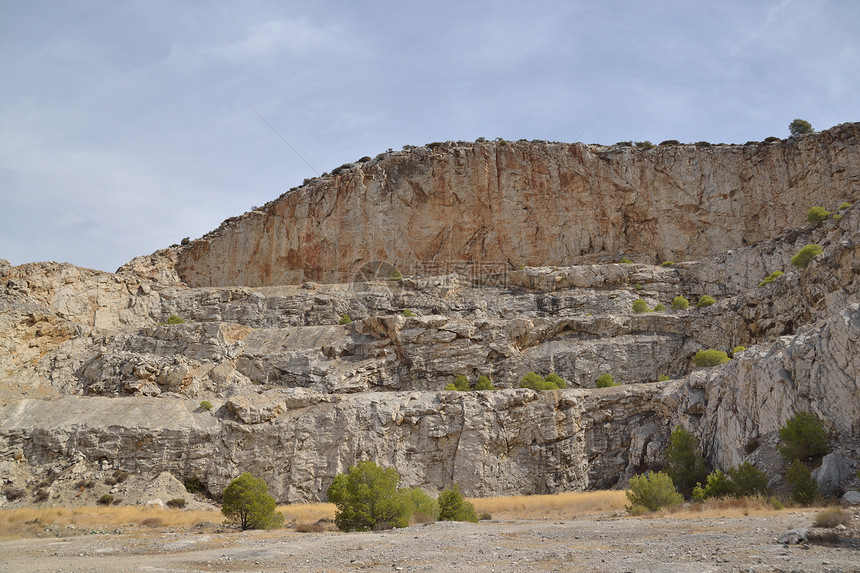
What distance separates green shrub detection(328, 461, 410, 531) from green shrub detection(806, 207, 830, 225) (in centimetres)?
4106

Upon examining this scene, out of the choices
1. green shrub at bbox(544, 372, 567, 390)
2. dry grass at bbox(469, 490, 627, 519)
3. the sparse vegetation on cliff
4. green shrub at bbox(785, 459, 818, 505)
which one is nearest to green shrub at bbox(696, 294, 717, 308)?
the sparse vegetation on cliff

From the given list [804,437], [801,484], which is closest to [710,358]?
[804,437]

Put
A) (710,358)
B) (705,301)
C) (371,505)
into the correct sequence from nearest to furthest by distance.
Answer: (371,505)
(710,358)
(705,301)

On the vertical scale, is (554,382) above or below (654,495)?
above

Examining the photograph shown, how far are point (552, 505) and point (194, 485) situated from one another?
1727cm

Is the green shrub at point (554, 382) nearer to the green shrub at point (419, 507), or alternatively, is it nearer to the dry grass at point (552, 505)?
the dry grass at point (552, 505)

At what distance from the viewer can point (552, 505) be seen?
28.4 m

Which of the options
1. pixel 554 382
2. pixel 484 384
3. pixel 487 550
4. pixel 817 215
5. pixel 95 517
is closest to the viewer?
pixel 487 550

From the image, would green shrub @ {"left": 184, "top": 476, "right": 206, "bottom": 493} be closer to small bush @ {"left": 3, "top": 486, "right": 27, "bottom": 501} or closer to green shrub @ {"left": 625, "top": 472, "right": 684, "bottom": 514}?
small bush @ {"left": 3, "top": 486, "right": 27, "bottom": 501}

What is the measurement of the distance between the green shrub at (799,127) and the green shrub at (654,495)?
56.6 metres

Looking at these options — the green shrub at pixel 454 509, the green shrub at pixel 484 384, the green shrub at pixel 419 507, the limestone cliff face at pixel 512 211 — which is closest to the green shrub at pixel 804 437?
the green shrub at pixel 454 509

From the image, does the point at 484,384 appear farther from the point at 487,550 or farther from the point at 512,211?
the point at 487,550

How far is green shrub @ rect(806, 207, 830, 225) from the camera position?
50.3 meters

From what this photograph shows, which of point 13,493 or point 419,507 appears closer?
point 419,507
